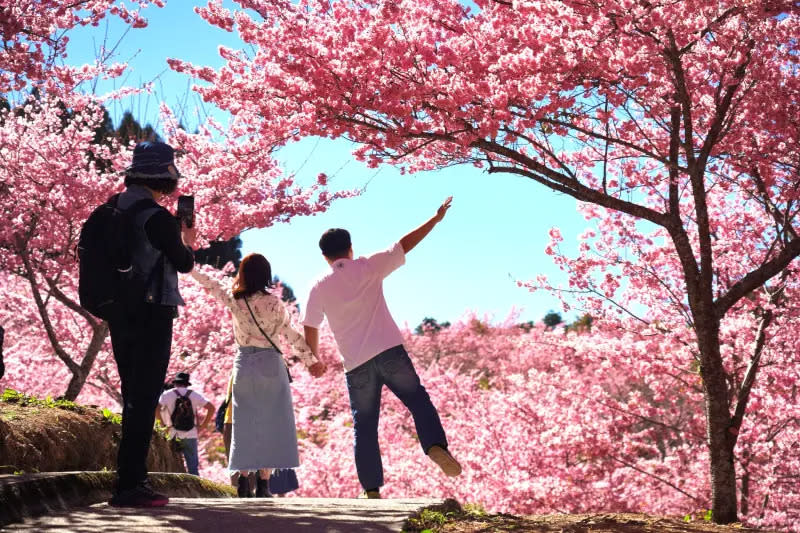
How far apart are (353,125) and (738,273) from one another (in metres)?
6.25

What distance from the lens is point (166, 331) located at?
442cm

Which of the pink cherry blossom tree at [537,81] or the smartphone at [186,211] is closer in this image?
the smartphone at [186,211]

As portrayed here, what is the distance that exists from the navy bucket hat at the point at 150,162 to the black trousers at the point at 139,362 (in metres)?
0.81

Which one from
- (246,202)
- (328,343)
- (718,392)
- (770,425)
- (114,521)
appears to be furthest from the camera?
(328,343)

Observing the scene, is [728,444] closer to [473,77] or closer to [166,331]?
[473,77]

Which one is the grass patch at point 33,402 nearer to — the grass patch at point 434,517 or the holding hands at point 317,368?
the holding hands at point 317,368

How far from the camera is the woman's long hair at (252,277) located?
656 centimetres

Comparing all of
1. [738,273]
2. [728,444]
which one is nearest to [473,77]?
[728,444]

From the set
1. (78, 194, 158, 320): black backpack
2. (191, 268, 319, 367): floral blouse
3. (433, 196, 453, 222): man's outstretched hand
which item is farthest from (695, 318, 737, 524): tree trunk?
(78, 194, 158, 320): black backpack

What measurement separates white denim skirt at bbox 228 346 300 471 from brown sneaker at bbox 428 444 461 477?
182 centimetres

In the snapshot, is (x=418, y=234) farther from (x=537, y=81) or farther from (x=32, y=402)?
(x=32, y=402)

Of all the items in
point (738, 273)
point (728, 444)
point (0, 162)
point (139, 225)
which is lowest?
point (728, 444)

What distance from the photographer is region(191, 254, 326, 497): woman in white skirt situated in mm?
6574

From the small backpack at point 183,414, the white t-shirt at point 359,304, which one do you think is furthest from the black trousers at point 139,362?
the small backpack at point 183,414
